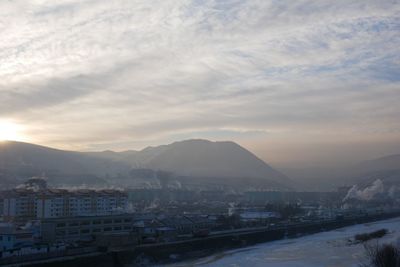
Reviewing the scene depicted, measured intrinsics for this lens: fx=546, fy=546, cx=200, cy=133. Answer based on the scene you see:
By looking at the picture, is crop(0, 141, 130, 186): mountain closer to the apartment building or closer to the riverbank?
the apartment building

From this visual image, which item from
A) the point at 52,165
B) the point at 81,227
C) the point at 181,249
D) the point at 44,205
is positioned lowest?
the point at 181,249

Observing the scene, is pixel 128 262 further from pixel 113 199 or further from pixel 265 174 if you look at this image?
pixel 265 174

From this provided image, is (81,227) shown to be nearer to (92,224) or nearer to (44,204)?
(92,224)

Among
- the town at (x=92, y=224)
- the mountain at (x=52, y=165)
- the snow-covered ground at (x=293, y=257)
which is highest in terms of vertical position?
the mountain at (x=52, y=165)

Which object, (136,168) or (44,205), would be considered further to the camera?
(136,168)

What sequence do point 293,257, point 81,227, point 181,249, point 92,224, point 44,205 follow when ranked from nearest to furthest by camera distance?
point 293,257 < point 181,249 < point 81,227 < point 92,224 < point 44,205

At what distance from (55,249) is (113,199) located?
15.1 m

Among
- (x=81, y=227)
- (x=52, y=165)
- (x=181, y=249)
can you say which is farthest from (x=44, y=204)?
(x=52, y=165)

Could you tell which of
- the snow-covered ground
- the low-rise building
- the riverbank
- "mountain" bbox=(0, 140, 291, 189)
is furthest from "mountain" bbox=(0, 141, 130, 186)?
the snow-covered ground

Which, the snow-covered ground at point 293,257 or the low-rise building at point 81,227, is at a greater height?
the low-rise building at point 81,227

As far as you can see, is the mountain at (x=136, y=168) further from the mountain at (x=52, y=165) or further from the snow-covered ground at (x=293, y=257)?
the snow-covered ground at (x=293, y=257)

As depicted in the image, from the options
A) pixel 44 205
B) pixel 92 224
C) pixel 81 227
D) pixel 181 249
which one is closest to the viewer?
pixel 181 249

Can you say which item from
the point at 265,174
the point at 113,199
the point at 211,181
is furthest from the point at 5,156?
the point at 265,174

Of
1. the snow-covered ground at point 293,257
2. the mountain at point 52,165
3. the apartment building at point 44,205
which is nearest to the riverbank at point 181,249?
the snow-covered ground at point 293,257
